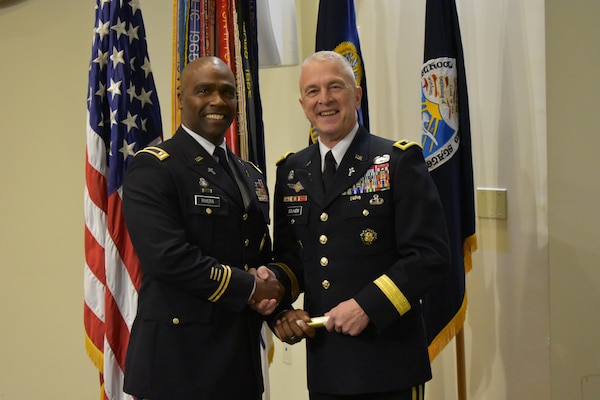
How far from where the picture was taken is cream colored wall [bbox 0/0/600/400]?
7.11ft

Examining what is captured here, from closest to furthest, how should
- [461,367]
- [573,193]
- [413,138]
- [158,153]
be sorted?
1. [158,153]
2. [573,193]
3. [461,367]
4. [413,138]

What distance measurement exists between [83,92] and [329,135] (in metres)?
1.96

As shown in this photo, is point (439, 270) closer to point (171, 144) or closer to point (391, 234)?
point (391, 234)

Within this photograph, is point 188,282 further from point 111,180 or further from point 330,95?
point 111,180

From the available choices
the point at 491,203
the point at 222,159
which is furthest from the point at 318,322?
the point at 491,203

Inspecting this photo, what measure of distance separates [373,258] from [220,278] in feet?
1.24

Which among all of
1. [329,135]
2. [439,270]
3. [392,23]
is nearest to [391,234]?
[439,270]

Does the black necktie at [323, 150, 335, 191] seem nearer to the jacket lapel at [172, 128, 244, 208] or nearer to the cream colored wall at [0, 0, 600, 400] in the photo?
the jacket lapel at [172, 128, 244, 208]

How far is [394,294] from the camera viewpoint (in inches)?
56.7

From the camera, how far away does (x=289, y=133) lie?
307cm

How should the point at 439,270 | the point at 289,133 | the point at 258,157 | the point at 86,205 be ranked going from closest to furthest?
the point at 439,270, the point at 86,205, the point at 258,157, the point at 289,133

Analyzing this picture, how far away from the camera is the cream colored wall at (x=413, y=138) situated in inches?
85.4

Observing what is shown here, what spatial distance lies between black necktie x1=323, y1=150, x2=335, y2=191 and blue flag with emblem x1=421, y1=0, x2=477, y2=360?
73 cm

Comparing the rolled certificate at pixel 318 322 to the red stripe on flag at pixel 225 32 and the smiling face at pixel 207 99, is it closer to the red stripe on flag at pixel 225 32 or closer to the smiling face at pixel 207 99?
the smiling face at pixel 207 99
